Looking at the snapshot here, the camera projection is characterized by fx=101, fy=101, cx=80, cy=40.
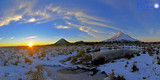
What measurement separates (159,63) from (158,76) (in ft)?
5.70

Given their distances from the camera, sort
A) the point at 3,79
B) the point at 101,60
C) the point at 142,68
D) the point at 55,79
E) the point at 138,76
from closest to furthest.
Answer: the point at 3,79 < the point at 138,76 < the point at 55,79 < the point at 142,68 < the point at 101,60

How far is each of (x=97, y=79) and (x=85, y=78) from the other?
0.77m

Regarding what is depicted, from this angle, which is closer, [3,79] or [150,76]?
[3,79]

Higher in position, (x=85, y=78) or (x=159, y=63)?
(x=159, y=63)

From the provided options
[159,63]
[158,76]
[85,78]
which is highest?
[159,63]

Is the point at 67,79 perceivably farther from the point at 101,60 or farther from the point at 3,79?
the point at 101,60

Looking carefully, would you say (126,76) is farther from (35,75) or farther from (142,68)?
(35,75)

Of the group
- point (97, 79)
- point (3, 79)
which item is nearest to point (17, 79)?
point (3, 79)

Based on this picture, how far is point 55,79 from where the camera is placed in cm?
591

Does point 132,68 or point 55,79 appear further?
point 132,68

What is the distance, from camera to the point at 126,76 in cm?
570

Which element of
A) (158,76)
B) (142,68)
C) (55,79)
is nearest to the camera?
(158,76)

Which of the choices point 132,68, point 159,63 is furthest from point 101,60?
point 159,63

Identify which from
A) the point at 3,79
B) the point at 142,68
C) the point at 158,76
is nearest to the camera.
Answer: the point at 3,79
